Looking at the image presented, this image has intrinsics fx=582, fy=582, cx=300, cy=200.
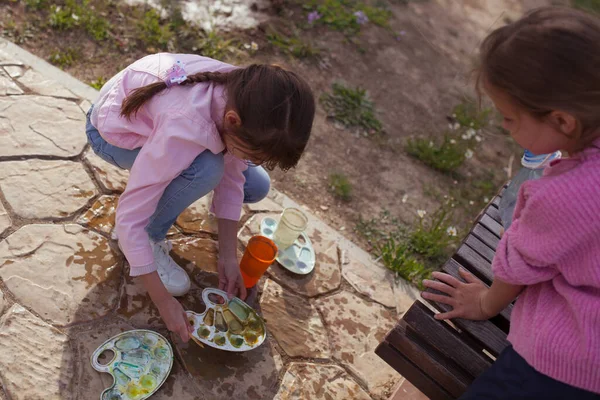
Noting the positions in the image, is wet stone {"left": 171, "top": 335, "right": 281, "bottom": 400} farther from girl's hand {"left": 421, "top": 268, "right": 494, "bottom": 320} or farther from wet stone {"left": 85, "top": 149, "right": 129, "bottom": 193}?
wet stone {"left": 85, "top": 149, "right": 129, "bottom": 193}

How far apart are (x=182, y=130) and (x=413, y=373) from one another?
1.17 meters

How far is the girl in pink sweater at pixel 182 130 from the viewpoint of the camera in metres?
1.90

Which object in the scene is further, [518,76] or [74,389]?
[74,389]

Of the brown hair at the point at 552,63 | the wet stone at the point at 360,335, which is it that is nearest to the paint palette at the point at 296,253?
the wet stone at the point at 360,335

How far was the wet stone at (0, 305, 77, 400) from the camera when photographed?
Result: 2021 millimetres

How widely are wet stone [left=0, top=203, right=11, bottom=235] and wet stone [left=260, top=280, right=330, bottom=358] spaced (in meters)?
1.14

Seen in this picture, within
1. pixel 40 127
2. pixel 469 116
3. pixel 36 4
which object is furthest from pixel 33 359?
pixel 469 116

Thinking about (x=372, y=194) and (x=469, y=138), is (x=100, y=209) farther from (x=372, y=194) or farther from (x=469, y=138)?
(x=469, y=138)

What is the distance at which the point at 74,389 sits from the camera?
2059 mm

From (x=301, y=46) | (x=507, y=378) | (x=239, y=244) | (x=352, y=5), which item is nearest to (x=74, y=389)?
(x=239, y=244)

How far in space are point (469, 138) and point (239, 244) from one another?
7.80 feet

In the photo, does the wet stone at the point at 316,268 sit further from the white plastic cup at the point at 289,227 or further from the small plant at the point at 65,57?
the small plant at the point at 65,57

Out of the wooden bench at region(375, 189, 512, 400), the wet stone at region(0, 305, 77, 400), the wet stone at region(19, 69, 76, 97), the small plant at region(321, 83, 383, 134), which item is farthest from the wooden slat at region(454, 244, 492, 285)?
the wet stone at region(19, 69, 76, 97)

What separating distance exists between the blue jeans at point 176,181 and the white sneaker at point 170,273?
0.21 ft
